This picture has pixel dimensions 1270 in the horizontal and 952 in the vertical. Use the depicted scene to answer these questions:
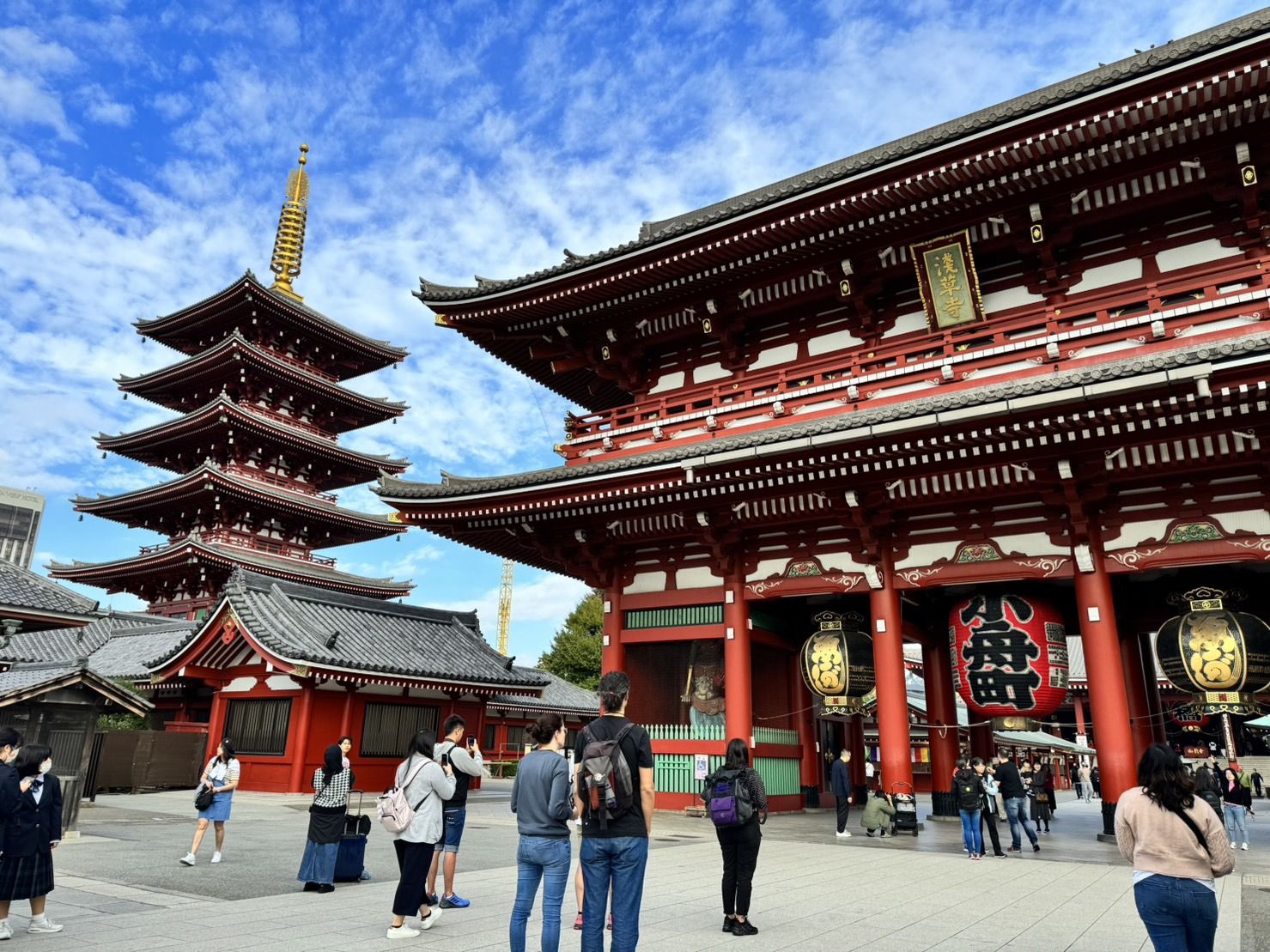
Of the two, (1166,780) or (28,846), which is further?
(28,846)

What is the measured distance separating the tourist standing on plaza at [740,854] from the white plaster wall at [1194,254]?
40.0ft

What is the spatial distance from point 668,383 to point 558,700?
2891 centimetres

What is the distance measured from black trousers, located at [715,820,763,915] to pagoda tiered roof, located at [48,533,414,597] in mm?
34392

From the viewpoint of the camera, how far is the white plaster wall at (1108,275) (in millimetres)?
14327

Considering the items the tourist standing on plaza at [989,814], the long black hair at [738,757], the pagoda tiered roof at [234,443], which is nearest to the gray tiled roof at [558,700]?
the pagoda tiered roof at [234,443]

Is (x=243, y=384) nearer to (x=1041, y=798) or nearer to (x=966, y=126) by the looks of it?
(x=966, y=126)

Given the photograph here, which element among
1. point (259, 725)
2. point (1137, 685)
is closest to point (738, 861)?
point (1137, 685)

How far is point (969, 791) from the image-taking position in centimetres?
1169

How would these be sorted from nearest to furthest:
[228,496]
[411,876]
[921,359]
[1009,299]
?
1. [411,876]
2. [1009,299]
3. [921,359]
4. [228,496]

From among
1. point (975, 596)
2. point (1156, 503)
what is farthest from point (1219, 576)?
point (975, 596)

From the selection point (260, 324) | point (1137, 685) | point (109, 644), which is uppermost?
point (260, 324)

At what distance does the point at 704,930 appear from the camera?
7.21 metres

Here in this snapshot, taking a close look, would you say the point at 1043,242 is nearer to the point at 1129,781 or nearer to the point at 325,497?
the point at 1129,781

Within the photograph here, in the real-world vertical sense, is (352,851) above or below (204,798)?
below
